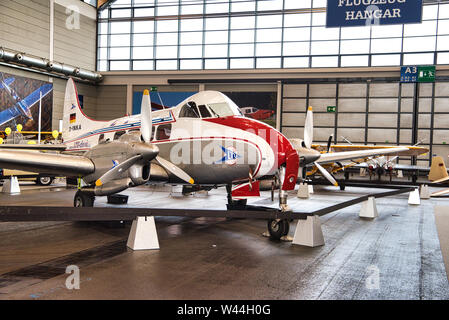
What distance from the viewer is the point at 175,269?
5.69 metres

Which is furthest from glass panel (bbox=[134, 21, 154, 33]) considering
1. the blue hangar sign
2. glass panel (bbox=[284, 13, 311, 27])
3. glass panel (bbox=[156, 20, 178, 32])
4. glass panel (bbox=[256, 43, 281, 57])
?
the blue hangar sign

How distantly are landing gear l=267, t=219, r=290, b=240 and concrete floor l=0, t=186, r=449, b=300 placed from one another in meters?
0.24

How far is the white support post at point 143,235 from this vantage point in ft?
22.4

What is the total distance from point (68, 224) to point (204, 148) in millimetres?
3932

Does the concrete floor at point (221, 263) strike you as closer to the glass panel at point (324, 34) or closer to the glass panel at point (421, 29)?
the glass panel at point (324, 34)

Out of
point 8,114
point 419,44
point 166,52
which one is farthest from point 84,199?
point 419,44

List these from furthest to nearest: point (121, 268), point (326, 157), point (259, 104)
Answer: point (259, 104) < point (326, 157) < point (121, 268)

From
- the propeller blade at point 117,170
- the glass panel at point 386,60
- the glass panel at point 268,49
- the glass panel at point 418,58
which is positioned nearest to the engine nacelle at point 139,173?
the propeller blade at point 117,170

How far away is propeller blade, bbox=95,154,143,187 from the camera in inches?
321

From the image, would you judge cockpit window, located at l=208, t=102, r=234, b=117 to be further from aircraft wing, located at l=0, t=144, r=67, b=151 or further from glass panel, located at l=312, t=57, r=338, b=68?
glass panel, located at l=312, t=57, r=338, b=68

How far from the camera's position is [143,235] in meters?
6.91

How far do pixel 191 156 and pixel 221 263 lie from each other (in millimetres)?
3779

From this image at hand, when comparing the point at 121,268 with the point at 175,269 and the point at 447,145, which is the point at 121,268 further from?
the point at 447,145

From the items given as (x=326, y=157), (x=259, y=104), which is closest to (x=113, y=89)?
(x=259, y=104)
